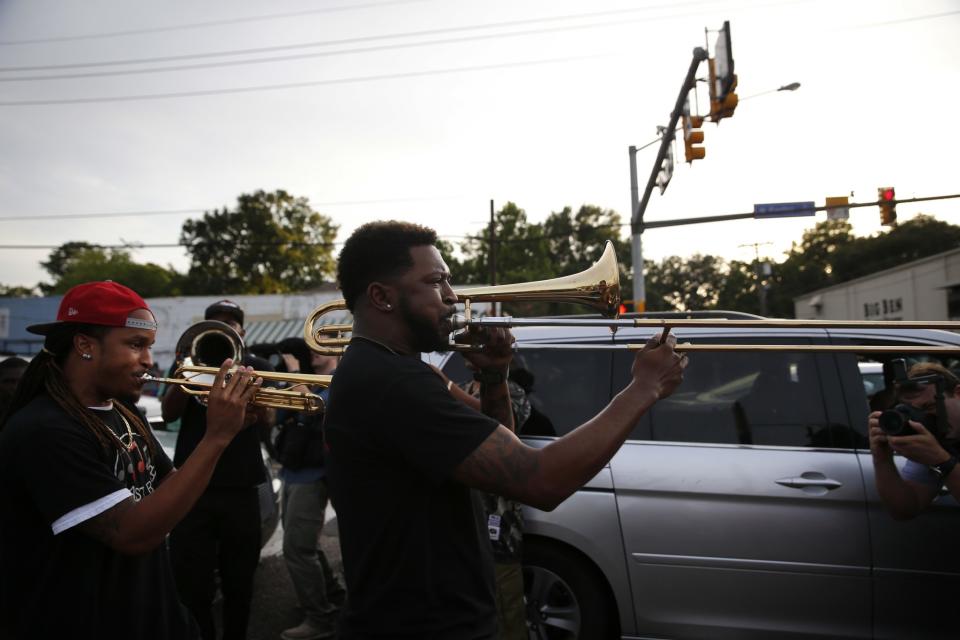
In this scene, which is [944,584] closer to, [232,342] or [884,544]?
[884,544]

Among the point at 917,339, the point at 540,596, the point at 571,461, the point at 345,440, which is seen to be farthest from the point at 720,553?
the point at 345,440

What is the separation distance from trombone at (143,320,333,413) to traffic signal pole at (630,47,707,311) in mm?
9221

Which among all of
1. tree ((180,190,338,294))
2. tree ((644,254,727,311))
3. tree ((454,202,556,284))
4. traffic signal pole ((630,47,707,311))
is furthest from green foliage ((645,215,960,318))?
traffic signal pole ((630,47,707,311))

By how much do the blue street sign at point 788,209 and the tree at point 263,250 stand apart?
42017 millimetres

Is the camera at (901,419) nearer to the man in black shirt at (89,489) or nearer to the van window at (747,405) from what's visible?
the van window at (747,405)

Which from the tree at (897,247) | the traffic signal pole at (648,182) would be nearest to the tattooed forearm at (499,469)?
the traffic signal pole at (648,182)

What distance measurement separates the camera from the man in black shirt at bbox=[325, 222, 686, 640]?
5.11ft

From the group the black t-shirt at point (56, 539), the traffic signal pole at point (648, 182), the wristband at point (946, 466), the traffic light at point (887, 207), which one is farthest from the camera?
the traffic light at point (887, 207)

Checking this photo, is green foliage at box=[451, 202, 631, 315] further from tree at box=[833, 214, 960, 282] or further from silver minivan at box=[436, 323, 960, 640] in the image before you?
silver minivan at box=[436, 323, 960, 640]

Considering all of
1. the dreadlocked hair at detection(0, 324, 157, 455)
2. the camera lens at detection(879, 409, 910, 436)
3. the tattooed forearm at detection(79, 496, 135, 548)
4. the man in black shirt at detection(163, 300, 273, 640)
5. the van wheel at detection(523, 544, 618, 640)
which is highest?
the dreadlocked hair at detection(0, 324, 157, 455)

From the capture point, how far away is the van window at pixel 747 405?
3.43 metres

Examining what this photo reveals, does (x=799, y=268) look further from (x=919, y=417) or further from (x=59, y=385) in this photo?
(x=59, y=385)

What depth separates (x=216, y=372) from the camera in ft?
→ 9.59

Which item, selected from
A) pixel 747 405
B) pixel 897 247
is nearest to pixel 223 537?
pixel 747 405
